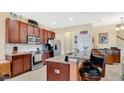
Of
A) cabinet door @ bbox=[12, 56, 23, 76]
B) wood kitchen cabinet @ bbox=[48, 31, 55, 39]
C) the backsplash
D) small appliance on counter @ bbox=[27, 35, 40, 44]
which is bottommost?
cabinet door @ bbox=[12, 56, 23, 76]

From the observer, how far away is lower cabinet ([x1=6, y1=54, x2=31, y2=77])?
3.91 m

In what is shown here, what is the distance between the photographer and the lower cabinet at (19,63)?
3908mm

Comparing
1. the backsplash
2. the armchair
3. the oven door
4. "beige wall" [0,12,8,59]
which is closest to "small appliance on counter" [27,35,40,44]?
the backsplash

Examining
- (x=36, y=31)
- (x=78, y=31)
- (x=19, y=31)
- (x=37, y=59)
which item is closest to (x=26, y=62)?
(x=37, y=59)

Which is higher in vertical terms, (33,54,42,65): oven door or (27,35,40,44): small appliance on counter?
(27,35,40,44): small appliance on counter

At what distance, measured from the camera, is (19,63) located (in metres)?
4.20

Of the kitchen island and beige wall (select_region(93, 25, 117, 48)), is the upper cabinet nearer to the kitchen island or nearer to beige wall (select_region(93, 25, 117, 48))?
the kitchen island

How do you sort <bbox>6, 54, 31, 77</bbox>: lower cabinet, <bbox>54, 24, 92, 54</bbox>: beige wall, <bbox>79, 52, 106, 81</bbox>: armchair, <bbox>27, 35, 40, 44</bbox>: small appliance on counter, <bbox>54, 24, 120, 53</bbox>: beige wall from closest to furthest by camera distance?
<bbox>79, 52, 106, 81</bbox>: armchair → <bbox>6, 54, 31, 77</bbox>: lower cabinet → <bbox>54, 24, 92, 54</bbox>: beige wall → <bbox>54, 24, 120, 53</bbox>: beige wall → <bbox>27, 35, 40, 44</bbox>: small appliance on counter

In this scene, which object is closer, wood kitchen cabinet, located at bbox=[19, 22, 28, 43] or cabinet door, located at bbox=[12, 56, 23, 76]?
cabinet door, located at bbox=[12, 56, 23, 76]

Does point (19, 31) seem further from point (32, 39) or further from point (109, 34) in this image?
point (109, 34)

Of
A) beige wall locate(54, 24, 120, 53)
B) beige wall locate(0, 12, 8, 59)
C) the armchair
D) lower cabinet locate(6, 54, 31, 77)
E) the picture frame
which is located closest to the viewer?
the armchair

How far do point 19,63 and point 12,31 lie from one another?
1115 millimetres
